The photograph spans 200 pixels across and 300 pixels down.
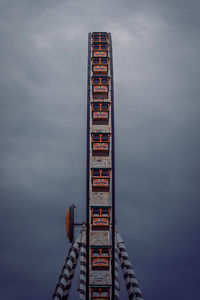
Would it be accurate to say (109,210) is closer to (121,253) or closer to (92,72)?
(121,253)

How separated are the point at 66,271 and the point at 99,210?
646 cm

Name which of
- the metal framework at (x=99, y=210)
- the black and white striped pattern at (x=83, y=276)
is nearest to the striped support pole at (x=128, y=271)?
the metal framework at (x=99, y=210)

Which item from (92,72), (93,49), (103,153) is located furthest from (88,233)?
(93,49)

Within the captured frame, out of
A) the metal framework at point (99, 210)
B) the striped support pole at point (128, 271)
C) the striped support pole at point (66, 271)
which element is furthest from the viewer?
the striped support pole at point (128, 271)

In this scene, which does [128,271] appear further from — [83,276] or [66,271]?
[66,271]

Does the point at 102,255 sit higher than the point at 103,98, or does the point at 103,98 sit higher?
the point at 103,98

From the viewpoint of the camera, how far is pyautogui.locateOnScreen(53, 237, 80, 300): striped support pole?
2656 centimetres

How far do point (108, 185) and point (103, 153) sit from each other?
2.98 m

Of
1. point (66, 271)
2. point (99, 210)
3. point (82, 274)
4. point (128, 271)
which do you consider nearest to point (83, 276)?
point (82, 274)

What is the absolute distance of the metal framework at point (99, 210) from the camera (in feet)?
84.4

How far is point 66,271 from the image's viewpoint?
27703 millimetres

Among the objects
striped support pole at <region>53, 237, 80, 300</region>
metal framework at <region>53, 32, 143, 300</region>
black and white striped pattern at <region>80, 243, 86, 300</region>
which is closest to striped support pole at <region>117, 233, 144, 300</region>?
metal framework at <region>53, 32, 143, 300</region>

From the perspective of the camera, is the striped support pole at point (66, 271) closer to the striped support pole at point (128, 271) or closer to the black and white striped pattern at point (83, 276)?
the black and white striped pattern at point (83, 276)

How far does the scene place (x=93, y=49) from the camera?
30250mm
